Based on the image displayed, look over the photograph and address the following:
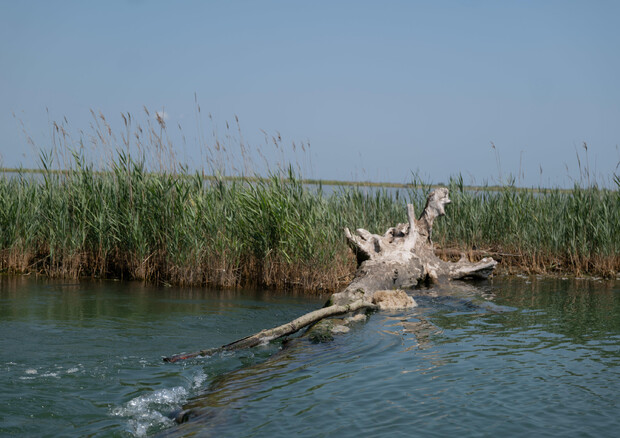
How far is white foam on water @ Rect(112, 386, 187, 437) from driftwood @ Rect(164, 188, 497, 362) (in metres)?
2.90

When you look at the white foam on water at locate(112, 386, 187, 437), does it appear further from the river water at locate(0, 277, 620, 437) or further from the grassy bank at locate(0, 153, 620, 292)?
the grassy bank at locate(0, 153, 620, 292)

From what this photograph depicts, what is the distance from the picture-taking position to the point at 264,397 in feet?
17.6

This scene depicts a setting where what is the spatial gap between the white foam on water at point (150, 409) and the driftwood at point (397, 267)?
290 cm

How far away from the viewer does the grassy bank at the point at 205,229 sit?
11875 millimetres

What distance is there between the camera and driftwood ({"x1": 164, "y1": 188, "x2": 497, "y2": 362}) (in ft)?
29.7

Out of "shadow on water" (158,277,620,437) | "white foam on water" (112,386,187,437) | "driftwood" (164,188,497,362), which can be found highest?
"driftwood" (164,188,497,362)

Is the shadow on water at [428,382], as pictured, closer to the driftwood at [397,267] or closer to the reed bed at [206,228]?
the driftwood at [397,267]

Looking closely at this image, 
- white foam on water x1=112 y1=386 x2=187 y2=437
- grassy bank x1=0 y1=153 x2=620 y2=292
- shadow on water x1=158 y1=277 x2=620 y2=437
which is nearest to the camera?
shadow on water x1=158 y1=277 x2=620 y2=437

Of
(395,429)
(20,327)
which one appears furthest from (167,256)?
(395,429)

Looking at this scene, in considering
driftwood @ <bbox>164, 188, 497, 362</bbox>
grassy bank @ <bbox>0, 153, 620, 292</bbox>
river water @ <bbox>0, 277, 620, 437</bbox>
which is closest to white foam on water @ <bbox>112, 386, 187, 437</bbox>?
river water @ <bbox>0, 277, 620, 437</bbox>

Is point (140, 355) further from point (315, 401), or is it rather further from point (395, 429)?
point (395, 429)

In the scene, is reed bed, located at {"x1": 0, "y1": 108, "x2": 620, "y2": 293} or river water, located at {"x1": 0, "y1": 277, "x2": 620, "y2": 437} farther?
reed bed, located at {"x1": 0, "y1": 108, "x2": 620, "y2": 293}

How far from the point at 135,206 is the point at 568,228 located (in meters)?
9.89

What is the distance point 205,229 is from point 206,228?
29 millimetres
